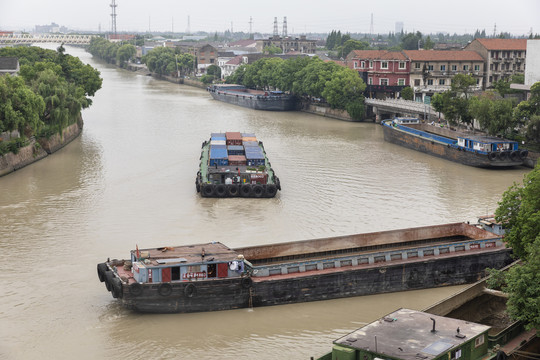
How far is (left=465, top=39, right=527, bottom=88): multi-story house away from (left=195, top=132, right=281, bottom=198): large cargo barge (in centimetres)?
3539

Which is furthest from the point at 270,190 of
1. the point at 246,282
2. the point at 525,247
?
the point at 525,247

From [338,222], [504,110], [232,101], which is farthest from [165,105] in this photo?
[338,222]

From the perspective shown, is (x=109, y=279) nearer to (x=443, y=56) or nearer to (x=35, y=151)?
(x=35, y=151)

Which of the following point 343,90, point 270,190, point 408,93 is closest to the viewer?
point 270,190

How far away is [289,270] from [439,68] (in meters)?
47.5

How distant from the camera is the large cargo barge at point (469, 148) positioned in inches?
1467

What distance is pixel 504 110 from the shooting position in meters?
40.3

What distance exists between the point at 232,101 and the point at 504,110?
35406 mm

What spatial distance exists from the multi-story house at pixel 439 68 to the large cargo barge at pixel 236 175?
30.7 meters

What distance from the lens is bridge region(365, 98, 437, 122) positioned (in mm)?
51850

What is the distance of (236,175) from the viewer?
3098cm

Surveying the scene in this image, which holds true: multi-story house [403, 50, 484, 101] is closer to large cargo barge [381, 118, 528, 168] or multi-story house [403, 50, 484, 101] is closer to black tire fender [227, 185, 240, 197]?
large cargo barge [381, 118, 528, 168]

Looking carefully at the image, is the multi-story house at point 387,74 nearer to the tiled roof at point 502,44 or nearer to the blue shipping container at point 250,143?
the tiled roof at point 502,44

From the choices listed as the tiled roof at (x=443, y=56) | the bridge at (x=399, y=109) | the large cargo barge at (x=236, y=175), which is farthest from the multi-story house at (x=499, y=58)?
the large cargo barge at (x=236, y=175)
